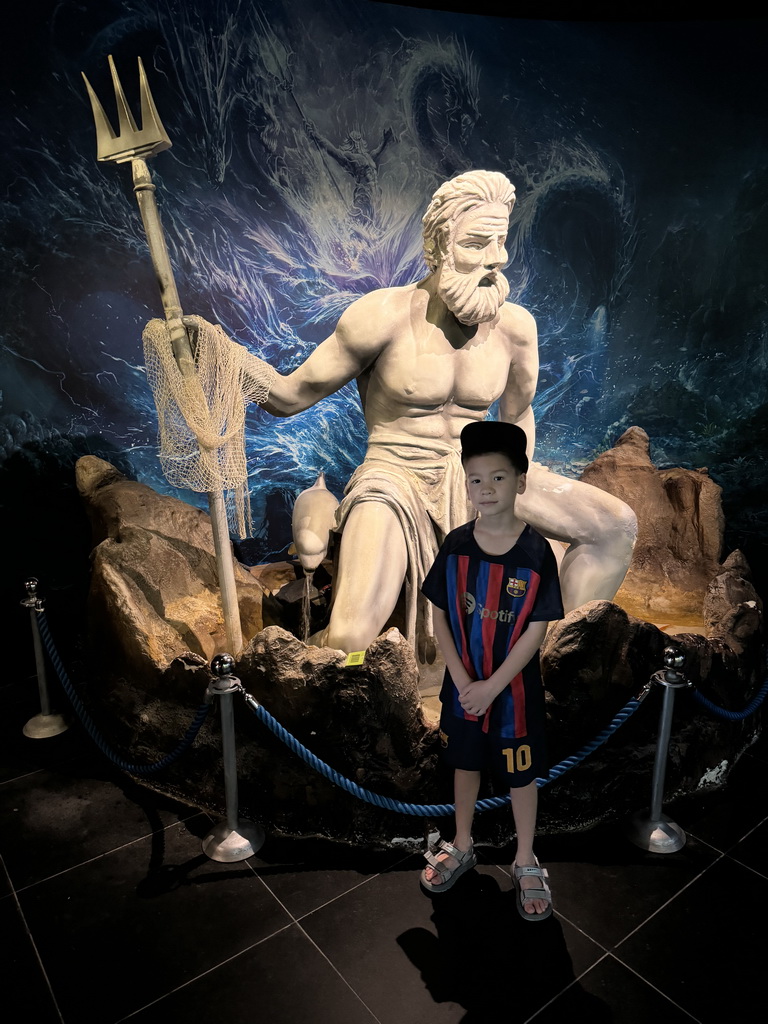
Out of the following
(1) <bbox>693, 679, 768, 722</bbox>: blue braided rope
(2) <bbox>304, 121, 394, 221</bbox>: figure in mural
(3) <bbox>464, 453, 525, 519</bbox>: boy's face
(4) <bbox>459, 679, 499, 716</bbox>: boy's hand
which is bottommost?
(1) <bbox>693, 679, 768, 722</bbox>: blue braided rope

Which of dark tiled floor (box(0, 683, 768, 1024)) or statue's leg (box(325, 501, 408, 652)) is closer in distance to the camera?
dark tiled floor (box(0, 683, 768, 1024))

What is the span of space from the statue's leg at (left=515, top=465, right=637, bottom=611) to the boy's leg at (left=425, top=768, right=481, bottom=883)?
46.0 inches

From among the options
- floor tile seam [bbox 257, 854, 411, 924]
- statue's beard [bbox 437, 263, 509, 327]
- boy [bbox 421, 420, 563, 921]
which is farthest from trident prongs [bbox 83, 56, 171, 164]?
floor tile seam [bbox 257, 854, 411, 924]

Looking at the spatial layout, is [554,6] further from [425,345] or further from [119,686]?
[119,686]

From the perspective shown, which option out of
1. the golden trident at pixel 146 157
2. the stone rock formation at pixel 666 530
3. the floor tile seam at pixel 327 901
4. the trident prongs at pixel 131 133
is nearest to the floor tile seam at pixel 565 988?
the floor tile seam at pixel 327 901

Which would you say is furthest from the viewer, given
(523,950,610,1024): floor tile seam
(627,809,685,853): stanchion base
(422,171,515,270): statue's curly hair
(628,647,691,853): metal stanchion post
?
(422,171,515,270): statue's curly hair

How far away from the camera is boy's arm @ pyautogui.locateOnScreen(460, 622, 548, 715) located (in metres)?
2.35

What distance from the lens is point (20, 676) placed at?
466 centimetres

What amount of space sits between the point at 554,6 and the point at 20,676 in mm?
5183

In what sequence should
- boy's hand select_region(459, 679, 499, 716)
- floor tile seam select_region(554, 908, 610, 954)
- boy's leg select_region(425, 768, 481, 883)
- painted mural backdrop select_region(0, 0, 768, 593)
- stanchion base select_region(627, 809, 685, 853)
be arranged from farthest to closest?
1. painted mural backdrop select_region(0, 0, 768, 593)
2. stanchion base select_region(627, 809, 685, 853)
3. boy's leg select_region(425, 768, 481, 883)
4. floor tile seam select_region(554, 908, 610, 954)
5. boy's hand select_region(459, 679, 499, 716)

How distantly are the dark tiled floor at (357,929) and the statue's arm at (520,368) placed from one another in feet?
6.70

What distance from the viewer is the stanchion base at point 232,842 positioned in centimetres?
294

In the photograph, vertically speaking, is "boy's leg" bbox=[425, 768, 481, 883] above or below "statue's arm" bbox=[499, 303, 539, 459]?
below

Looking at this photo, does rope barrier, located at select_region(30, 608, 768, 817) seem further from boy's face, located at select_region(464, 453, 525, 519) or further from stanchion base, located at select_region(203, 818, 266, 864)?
boy's face, located at select_region(464, 453, 525, 519)
